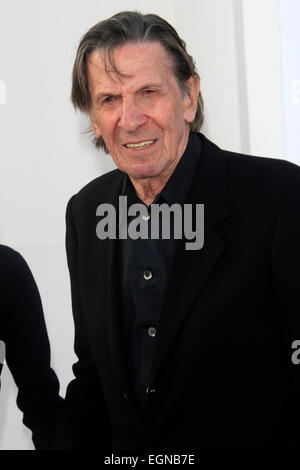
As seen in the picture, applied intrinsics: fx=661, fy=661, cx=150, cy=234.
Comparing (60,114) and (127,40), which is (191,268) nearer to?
(127,40)

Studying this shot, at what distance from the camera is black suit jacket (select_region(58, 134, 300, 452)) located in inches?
56.5

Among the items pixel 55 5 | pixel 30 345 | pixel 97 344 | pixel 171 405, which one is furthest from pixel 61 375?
pixel 55 5

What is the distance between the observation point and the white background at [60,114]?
2203 millimetres

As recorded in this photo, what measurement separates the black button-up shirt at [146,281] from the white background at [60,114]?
672 millimetres

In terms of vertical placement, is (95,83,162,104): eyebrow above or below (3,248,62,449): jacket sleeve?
above

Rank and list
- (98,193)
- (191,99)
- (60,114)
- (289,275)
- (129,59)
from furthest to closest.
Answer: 1. (60,114)
2. (98,193)
3. (191,99)
4. (129,59)
5. (289,275)

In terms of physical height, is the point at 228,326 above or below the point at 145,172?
below

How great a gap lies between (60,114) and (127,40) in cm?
80

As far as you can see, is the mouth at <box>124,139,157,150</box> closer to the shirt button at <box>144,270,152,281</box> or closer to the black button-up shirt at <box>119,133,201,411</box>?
the black button-up shirt at <box>119,133,201,411</box>

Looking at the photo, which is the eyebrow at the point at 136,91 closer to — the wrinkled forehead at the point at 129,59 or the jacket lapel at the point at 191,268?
the wrinkled forehead at the point at 129,59

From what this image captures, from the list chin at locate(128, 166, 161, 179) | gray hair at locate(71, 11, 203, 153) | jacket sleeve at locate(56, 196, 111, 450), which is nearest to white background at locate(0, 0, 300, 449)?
jacket sleeve at locate(56, 196, 111, 450)

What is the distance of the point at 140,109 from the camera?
1.52m

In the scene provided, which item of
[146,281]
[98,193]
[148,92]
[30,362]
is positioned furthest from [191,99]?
[30,362]

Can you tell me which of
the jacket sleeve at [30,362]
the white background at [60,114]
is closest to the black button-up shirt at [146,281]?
the jacket sleeve at [30,362]
